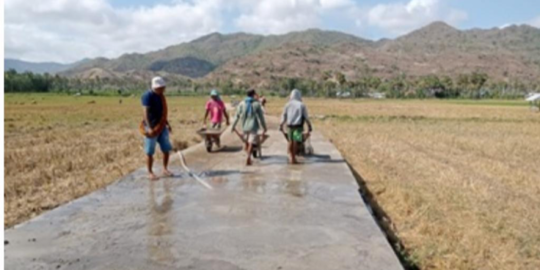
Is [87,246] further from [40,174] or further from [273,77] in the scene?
[273,77]

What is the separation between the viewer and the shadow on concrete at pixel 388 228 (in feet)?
19.8

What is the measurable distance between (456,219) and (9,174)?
9.00 m

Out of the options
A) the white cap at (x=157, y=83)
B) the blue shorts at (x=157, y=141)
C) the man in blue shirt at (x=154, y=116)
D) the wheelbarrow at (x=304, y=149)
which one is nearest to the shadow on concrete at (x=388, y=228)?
the wheelbarrow at (x=304, y=149)

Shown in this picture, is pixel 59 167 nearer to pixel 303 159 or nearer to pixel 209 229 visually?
pixel 303 159

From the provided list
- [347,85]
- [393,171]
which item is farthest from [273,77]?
[393,171]

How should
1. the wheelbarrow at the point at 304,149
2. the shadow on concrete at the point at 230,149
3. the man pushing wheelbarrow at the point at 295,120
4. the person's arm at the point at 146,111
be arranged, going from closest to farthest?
the person's arm at the point at 146,111 < the man pushing wheelbarrow at the point at 295,120 < the wheelbarrow at the point at 304,149 < the shadow on concrete at the point at 230,149

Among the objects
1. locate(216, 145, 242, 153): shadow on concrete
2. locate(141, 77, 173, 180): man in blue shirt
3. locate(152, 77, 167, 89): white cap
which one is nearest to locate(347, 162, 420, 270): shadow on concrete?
locate(141, 77, 173, 180): man in blue shirt

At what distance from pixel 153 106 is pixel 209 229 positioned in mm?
Answer: 3647

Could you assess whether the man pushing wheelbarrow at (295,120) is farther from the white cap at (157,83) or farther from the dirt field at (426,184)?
the white cap at (157,83)

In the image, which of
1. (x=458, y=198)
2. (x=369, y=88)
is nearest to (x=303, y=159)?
(x=458, y=198)

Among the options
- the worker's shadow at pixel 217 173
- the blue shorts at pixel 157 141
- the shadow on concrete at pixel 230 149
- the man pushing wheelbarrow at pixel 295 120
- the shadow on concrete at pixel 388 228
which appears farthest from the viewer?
the shadow on concrete at pixel 230 149

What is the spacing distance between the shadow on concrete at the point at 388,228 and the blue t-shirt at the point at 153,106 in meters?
3.75

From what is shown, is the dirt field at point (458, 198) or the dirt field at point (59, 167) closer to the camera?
the dirt field at point (458, 198)

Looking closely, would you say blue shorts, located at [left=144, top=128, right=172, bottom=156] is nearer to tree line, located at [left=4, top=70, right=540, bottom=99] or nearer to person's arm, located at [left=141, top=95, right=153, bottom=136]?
person's arm, located at [left=141, top=95, right=153, bottom=136]
